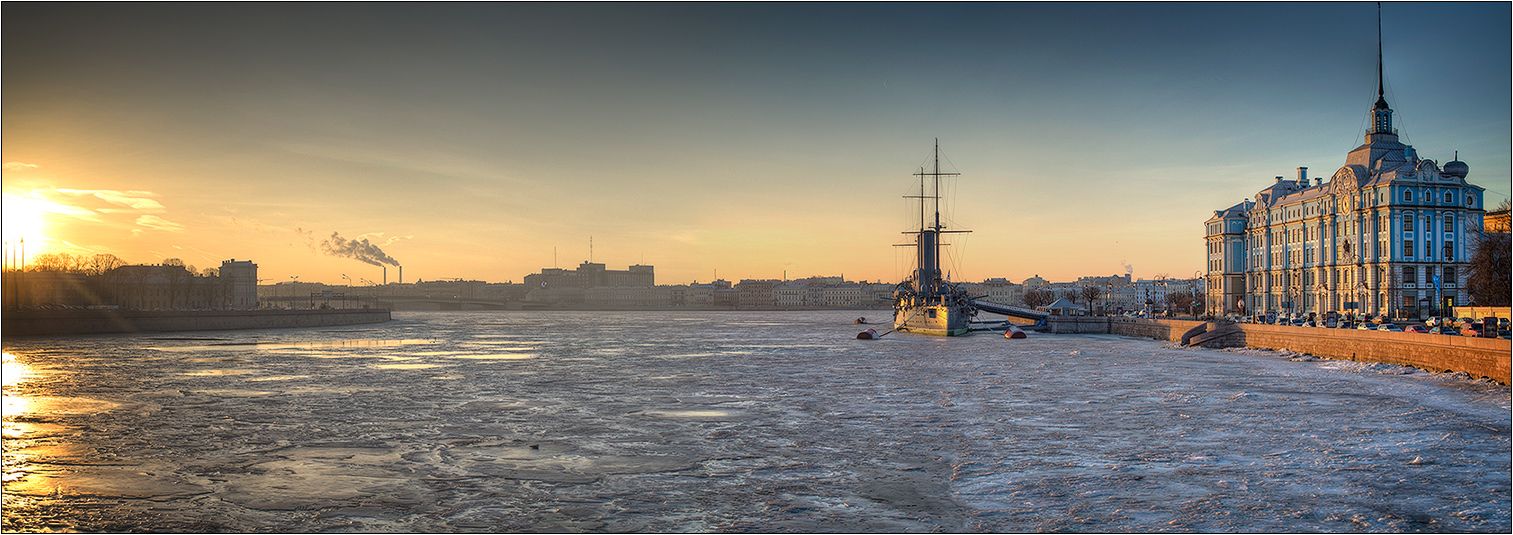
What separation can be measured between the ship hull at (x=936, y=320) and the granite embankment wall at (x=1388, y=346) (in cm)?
1567

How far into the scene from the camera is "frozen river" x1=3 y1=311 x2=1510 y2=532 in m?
10.8

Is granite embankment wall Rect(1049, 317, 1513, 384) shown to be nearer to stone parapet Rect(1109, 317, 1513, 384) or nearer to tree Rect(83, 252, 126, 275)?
stone parapet Rect(1109, 317, 1513, 384)

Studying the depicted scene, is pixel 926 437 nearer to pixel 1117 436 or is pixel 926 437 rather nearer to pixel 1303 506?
pixel 1117 436

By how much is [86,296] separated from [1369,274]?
4866 inches

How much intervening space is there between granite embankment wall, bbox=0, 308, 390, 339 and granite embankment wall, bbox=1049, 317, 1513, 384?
193ft

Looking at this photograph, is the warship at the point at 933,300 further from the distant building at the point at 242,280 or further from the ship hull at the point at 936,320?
the distant building at the point at 242,280

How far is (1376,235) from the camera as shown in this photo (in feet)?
238

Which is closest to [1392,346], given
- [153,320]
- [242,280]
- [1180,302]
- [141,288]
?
[153,320]

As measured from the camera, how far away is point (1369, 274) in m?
72.4

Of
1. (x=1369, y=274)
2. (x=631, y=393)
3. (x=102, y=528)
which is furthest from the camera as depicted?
(x=1369, y=274)

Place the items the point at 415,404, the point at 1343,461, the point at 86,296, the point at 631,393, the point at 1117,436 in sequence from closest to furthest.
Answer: the point at 1343,461 < the point at 1117,436 < the point at 415,404 < the point at 631,393 < the point at 86,296

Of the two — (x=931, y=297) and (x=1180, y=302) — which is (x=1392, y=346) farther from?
(x=1180, y=302)

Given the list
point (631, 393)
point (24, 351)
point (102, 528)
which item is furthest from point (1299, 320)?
point (24, 351)

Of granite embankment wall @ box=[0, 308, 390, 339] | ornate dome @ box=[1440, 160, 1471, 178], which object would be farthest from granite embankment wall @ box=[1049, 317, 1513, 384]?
granite embankment wall @ box=[0, 308, 390, 339]
